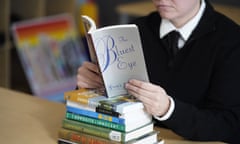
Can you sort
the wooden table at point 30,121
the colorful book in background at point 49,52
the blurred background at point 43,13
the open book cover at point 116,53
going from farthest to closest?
the colorful book in background at point 49,52
the blurred background at point 43,13
the wooden table at point 30,121
the open book cover at point 116,53

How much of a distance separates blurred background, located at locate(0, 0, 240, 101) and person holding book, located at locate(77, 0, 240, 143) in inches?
63.8

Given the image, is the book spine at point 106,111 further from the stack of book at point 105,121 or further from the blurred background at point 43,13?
the blurred background at point 43,13

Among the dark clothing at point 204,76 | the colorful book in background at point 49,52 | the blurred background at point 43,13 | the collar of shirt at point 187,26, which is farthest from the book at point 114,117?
the colorful book in background at point 49,52

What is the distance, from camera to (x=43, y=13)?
170 inches

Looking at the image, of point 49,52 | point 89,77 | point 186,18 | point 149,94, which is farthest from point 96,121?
point 49,52

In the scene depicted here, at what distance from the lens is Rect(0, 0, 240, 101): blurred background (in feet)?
13.0

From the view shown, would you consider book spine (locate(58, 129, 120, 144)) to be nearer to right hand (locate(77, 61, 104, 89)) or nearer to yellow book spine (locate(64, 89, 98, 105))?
yellow book spine (locate(64, 89, 98, 105))

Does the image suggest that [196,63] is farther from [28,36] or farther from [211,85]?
[28,36]

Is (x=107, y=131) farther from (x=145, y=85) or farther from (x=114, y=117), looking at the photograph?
(x=145, y=85)

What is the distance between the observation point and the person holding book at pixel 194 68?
1.75m

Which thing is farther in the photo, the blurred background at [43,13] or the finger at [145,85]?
the blurred background at [43,13]

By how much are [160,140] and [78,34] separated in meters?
2.91

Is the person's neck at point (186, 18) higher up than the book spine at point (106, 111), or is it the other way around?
the person's neck at point (186, 18)

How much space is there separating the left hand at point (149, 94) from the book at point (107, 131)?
0.20 ft
